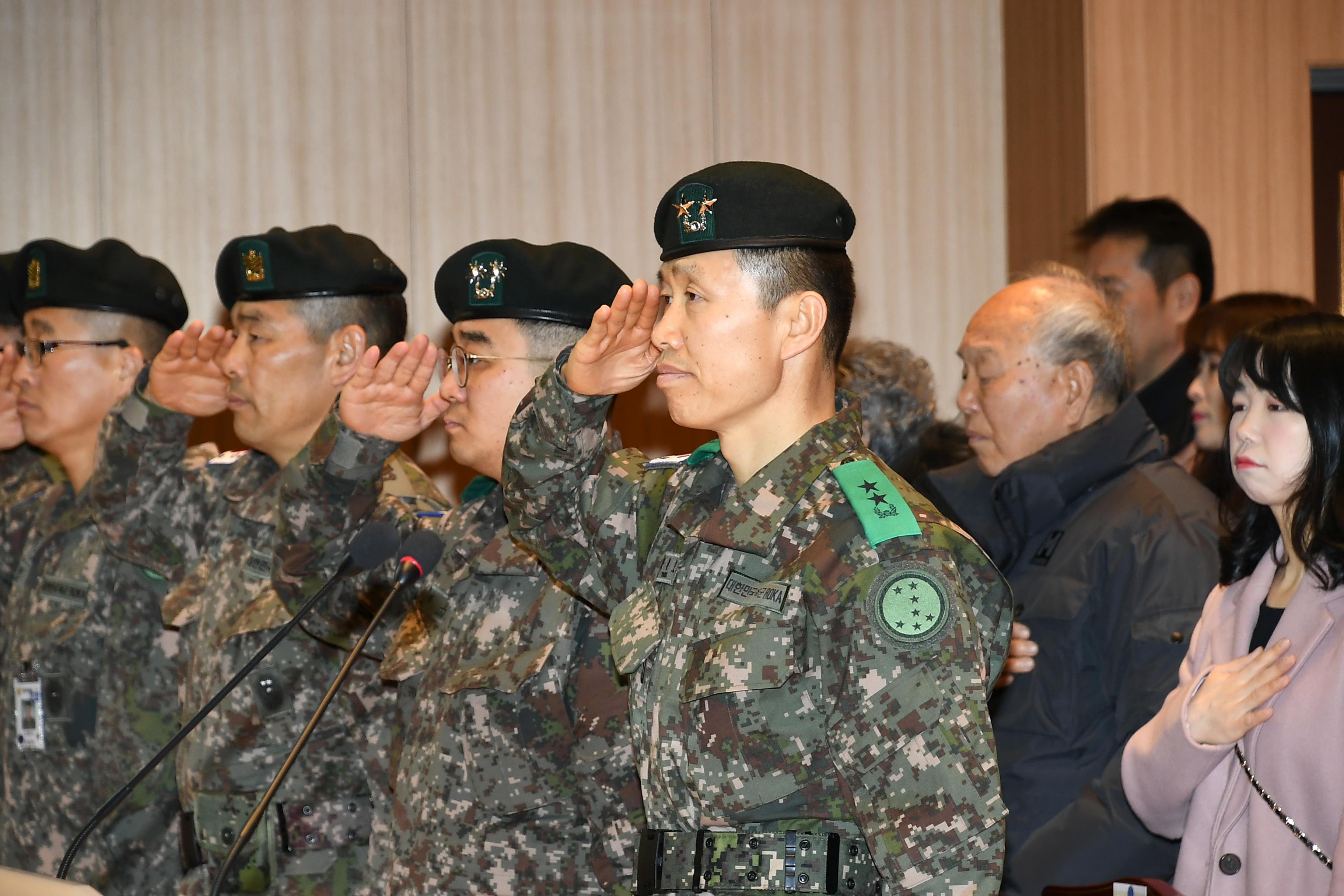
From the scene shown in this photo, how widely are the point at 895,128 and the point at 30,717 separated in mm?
3318

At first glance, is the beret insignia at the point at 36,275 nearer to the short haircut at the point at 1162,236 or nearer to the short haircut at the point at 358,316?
the short haircut at the point at 358,316

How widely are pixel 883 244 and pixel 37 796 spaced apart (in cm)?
317

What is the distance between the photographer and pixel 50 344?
136 inches

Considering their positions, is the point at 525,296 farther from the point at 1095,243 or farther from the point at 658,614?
the point at 1095,243

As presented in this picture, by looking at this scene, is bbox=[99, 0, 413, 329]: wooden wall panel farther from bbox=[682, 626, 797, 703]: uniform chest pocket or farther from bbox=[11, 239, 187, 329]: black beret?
bbox=[682, 626, 797, 703]: uniform chest pocket

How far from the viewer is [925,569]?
1575 millimetres

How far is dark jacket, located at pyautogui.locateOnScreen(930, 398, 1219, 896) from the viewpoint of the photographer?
2365 mm

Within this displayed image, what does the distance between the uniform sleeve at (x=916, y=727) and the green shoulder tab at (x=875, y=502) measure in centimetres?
2

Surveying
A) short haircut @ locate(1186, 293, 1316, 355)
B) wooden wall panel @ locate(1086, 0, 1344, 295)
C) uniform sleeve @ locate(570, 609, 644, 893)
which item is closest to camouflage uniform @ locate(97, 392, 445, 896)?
uniform sleeve @ locate(570, 609, 644, 893)

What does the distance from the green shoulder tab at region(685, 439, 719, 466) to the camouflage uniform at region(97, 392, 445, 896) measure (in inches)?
31.5

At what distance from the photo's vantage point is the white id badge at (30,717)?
3.20 meters

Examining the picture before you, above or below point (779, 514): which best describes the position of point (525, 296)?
above

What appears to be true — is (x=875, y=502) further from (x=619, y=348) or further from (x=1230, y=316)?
(x=1230, y=316)

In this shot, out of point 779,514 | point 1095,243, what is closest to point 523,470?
point 779,514
